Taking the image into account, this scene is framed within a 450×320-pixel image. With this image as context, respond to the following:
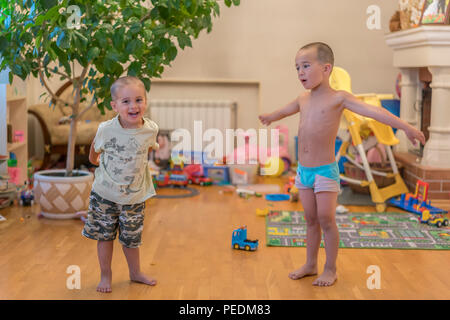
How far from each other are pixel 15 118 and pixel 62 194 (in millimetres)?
1024

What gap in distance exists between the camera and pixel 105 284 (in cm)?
228

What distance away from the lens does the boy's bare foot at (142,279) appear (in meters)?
2.34

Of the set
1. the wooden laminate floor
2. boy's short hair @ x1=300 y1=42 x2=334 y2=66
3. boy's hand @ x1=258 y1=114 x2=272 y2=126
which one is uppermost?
boy's short hair @ x1=300 y1=42 x2=334 y2=66

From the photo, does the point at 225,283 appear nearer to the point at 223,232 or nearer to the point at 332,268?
the point at 332,268

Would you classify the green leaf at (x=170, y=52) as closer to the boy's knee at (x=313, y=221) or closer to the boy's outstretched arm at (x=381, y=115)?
the boy's outstretched arm at (x=381, y=115)

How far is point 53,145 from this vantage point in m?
4.79

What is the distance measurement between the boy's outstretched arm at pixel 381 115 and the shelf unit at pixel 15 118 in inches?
86.5

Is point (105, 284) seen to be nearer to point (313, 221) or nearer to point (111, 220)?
point (111, 220)

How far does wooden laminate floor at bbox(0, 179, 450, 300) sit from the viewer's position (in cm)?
227

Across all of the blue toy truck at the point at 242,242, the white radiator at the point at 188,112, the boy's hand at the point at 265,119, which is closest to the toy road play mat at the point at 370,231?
the blue toy truck at the point at 242,242

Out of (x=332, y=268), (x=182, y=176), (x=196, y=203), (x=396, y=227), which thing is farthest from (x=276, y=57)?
(x=332, y=268)

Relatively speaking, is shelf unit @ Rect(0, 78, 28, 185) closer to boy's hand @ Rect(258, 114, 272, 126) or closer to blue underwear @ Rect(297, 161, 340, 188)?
boy's hand @ Rect(258, 114, 272, 126)

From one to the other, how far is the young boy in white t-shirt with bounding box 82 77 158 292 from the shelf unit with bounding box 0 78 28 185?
1.61 metres

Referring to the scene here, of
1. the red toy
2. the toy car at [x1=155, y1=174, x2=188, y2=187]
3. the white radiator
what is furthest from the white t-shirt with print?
the white radiator
